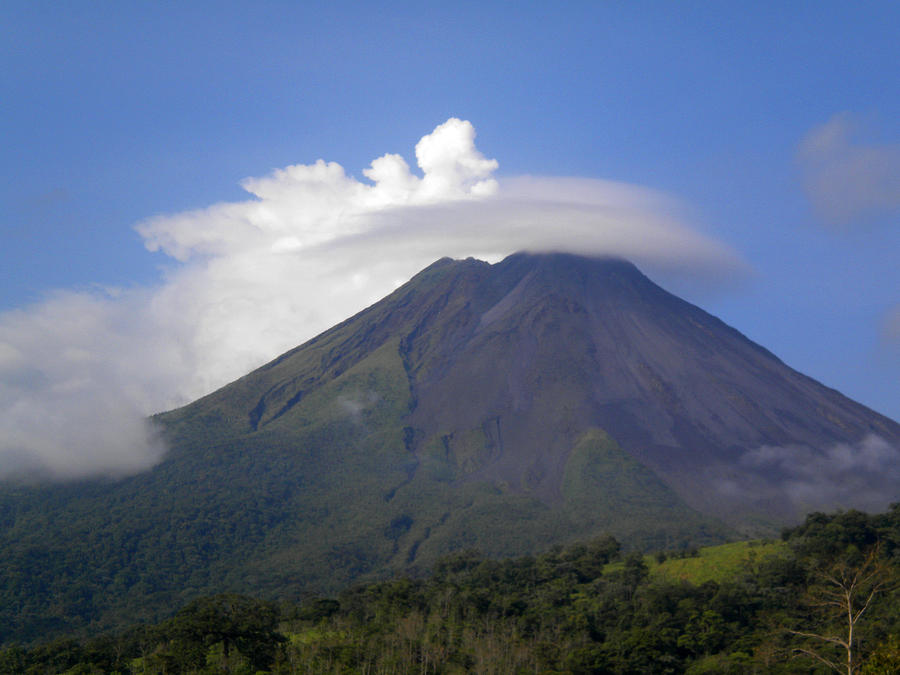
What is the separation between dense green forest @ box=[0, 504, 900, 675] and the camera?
125ft

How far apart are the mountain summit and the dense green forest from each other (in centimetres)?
2682

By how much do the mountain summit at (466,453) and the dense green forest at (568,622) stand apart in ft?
88.0

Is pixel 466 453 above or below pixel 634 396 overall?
below

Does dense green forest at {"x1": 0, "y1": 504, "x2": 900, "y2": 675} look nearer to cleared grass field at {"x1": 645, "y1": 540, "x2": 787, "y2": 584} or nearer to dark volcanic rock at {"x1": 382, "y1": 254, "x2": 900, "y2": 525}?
cleared grass field at {"x1": 645, "y1": 540, "x2": 787, "y2": 584}

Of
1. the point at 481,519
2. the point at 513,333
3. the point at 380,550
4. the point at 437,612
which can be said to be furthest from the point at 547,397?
the point at 437,612

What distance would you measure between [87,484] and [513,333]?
69522 mm

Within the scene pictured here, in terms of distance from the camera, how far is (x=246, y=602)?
45.4 metres

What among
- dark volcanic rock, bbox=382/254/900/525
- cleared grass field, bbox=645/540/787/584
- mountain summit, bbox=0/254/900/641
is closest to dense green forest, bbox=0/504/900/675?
cleared grass field, bbox=645/540/787/584

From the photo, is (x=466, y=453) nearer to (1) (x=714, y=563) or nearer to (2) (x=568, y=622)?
(1) (x=714, y=563)

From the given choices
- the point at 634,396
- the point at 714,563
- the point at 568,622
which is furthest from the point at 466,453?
the point at 568,622

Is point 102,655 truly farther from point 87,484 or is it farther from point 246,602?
point 87,484

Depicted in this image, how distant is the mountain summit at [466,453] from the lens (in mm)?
90562

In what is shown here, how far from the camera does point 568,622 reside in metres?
46.8

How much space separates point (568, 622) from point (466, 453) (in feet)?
249
